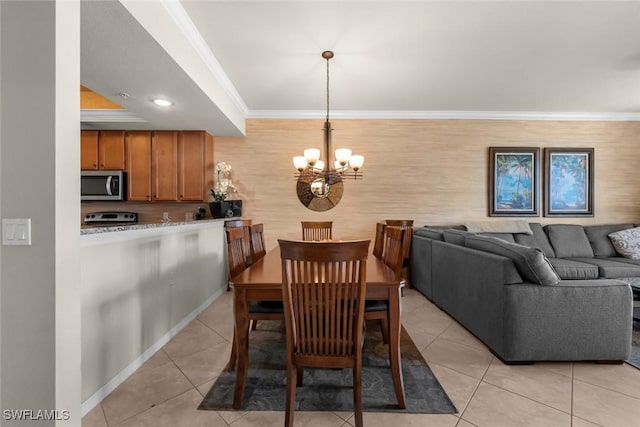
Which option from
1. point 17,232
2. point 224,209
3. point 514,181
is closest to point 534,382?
point 17,232

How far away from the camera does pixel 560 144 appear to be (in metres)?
4.28

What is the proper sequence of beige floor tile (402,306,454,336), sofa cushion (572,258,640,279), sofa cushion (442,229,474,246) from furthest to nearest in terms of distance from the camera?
1. sofa cushion (572,258,640,279)
2. sofa cushion (442,229,474,246)
3. beige floor tile (402,306,454,336)

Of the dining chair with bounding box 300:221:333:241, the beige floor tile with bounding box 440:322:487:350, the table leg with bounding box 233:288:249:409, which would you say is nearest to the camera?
the table leg with bounding box 233:288:249:409

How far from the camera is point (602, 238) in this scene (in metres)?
3.91

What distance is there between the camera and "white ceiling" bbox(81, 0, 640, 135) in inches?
80.1

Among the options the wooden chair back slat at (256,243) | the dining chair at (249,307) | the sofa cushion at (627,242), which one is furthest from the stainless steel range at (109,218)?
the sofa cushion at (627,242)

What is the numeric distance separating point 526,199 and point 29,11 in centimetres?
538

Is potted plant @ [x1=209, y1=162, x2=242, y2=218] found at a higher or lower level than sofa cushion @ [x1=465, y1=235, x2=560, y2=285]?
higher

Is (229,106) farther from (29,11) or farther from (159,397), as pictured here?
(159,397)

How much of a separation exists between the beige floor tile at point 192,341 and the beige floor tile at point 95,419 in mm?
561

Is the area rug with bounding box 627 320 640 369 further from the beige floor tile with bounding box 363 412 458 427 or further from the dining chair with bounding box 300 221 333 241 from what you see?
the dining chair with bounding box 300 221 333 241

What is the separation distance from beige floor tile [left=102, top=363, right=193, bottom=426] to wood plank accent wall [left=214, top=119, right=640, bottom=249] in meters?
2.46

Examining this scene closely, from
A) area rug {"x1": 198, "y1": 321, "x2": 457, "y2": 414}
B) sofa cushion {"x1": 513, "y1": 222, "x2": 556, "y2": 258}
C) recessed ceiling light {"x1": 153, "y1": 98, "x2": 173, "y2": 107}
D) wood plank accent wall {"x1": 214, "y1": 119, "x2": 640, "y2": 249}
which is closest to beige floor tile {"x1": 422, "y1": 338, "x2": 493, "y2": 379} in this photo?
area rug {"x1": 198, "y1": 321, "x2": 457, "y2": 414}

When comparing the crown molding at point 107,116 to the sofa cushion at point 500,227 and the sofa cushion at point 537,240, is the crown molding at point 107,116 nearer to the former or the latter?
the sofa cushion at point 500,227
